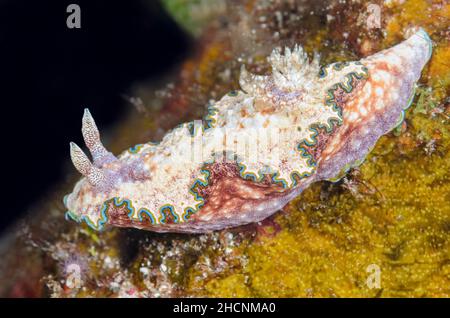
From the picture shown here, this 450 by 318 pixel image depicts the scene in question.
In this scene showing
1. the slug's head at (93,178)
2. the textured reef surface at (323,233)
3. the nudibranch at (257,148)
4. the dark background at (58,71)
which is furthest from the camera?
the dark background at (58,71)

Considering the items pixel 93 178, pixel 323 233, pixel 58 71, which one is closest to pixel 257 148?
pixel 323 233

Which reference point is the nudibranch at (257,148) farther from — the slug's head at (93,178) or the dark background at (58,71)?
the dark background at (58,71)

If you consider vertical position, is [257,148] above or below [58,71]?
below

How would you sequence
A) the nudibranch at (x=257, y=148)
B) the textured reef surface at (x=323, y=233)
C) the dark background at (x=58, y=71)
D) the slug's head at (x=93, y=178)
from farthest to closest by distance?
1. the dark background at (x=58, y=71)
2. the textured reef surface at (x=323, y=233)
3. the slug's head at (x=93, y=178)
4. the nudibranch at (x=257, y=148)

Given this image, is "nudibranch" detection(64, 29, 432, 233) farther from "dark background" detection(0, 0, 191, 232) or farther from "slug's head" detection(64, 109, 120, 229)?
"dark background" detection(0, 0, 191, 232)

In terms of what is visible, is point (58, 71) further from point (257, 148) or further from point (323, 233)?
point (323, 233)

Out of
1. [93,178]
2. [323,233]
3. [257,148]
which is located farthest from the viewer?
[323,233]

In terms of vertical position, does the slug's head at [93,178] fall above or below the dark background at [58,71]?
below

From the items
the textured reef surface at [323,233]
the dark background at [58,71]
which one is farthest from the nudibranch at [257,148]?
the dark background at [58,71]
